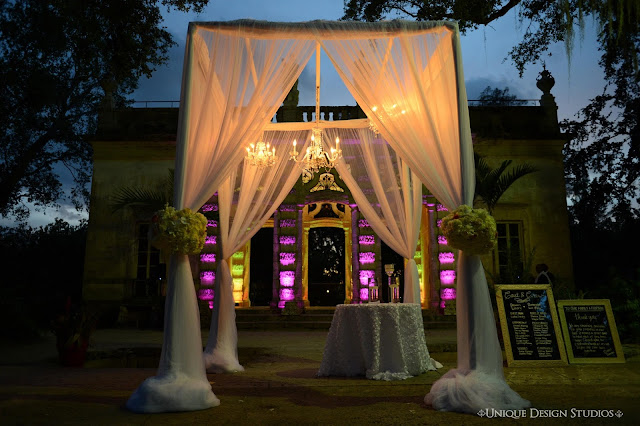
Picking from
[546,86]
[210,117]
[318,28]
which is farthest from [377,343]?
[546,86]

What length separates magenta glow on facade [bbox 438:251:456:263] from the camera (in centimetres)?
1120

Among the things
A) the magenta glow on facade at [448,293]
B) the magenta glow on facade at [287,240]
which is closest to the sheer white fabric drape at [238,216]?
the magenta glow on facade at [287,240]

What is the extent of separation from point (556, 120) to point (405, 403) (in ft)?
36.7

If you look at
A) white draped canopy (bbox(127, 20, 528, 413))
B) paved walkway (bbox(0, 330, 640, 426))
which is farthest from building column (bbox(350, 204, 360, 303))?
white draped canopy (bbox(127, 20, 528, 413))

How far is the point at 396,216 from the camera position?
5754 mm

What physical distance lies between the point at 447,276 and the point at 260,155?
7.15 meters

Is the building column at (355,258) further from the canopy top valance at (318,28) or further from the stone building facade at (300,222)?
the canopy top valance at (318,28)

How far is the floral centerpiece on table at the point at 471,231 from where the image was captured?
11.9 ft

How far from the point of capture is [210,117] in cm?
427

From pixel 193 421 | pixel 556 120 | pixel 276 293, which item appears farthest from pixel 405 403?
pixel 556 120

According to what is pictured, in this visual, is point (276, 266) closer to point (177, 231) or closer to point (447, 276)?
point (447, 276)

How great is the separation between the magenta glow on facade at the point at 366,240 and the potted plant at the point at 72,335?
6.81 metres

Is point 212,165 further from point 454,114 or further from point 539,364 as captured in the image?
point 539,364

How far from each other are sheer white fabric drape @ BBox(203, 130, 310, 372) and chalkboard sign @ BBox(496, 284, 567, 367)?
301 cm
